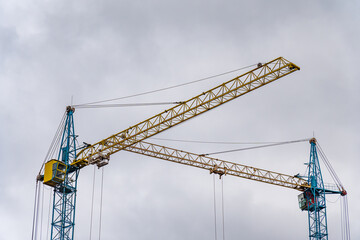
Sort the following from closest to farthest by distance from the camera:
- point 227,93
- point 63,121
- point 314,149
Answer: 1. point 227,93
2. point 63,121
3. point 314,149

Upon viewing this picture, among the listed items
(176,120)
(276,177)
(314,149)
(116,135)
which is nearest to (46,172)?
(116,135)

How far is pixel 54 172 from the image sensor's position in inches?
4286

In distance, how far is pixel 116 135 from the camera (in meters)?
111

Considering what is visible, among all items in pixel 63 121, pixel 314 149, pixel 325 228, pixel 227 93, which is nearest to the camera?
pixel 227 93

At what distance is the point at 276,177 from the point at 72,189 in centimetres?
3897

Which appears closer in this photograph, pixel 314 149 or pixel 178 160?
pixel 178 160

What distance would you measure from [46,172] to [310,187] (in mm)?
48907

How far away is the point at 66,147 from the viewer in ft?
373

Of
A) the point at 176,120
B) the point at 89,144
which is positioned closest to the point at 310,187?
the point at 176,120

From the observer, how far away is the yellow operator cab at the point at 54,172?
109m

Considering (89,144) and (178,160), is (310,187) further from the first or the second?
(89,144)

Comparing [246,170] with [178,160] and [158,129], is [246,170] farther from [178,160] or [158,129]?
[158,129]

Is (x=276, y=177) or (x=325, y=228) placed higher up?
(x=276, y=177)

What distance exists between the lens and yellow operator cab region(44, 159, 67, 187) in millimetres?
108812
